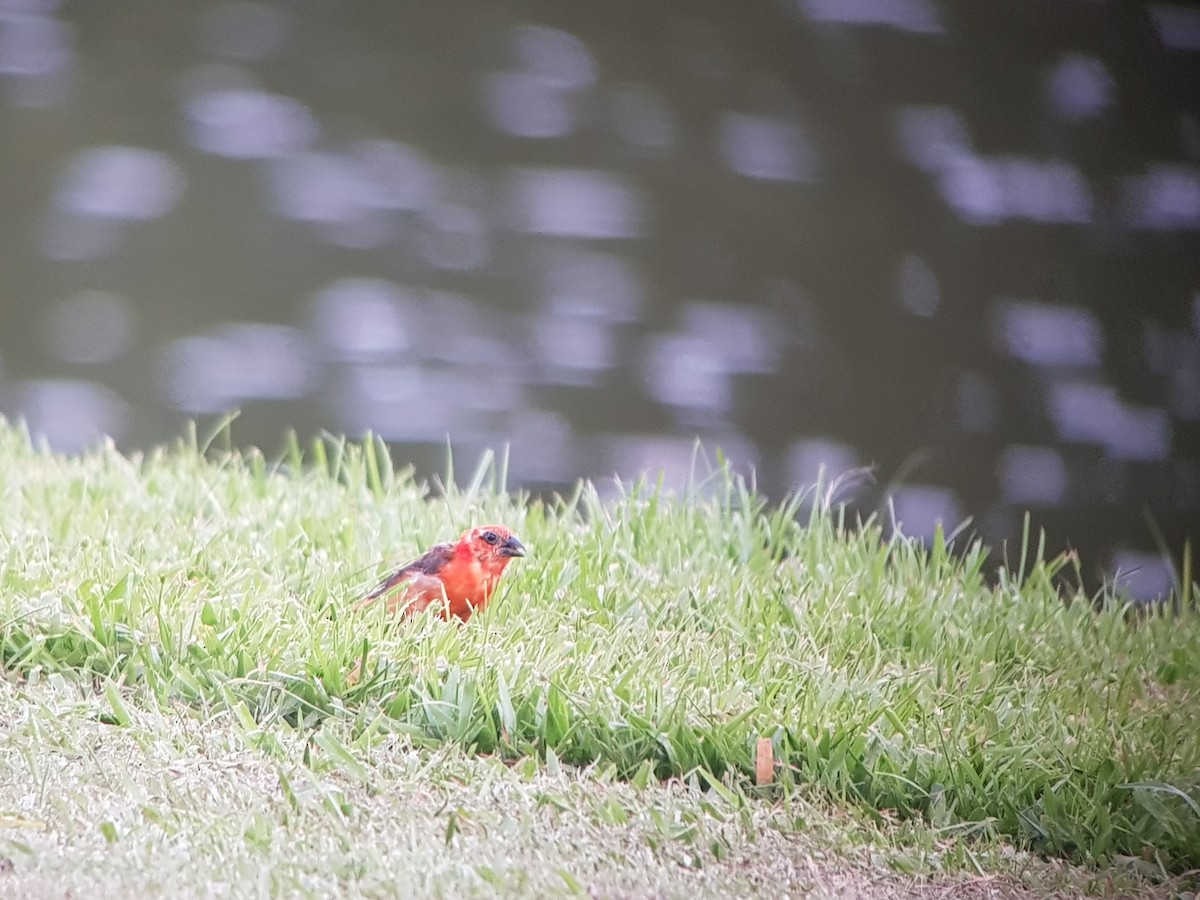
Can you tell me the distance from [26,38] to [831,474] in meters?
3.87

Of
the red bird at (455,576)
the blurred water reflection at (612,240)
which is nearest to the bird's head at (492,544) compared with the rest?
the red bird at (455,576)

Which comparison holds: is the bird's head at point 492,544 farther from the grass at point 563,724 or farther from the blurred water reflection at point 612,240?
the blurred water reflection at point 612,240

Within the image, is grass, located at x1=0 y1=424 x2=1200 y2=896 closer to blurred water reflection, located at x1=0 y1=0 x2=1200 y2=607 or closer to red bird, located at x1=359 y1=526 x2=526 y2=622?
red bird, located at x1=359 y1=526 x2=526 y2=622

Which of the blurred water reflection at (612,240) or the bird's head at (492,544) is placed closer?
the bird's head at (492,544)

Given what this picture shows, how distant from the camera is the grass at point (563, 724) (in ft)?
6.35

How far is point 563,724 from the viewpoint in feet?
7.50

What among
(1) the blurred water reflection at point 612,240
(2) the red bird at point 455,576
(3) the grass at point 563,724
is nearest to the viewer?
(3) the grass at point 563,724

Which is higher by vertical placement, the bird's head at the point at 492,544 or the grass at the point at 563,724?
the bird's head at the point at 492,544

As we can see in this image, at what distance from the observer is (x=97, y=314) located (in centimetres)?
601

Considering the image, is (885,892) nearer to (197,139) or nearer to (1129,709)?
(1129,709)

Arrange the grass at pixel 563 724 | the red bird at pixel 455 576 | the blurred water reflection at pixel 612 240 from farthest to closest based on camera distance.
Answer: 1. the blurred water reflection at pixel 612 240
2. the red bird at pixel 455 576
3. the grass at pixel 563 724

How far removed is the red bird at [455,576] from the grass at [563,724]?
0.21 feet

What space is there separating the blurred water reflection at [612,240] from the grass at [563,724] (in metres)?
1.57

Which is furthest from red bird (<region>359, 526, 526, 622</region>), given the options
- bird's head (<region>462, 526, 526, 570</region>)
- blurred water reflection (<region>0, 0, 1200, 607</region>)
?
blurred water reflection (<region>0, 0, 1200, 607</region>)
